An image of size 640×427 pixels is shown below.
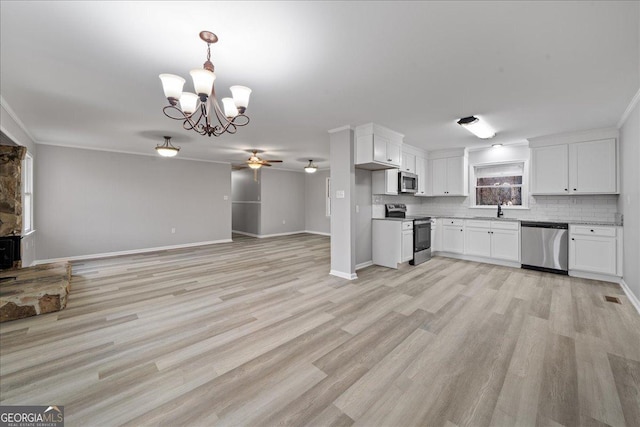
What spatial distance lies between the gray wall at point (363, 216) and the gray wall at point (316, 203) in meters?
4.57

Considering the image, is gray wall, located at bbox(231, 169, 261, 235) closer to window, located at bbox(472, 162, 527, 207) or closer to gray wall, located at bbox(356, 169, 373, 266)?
gray wall, located at bbox(356, 169, 373, 266)

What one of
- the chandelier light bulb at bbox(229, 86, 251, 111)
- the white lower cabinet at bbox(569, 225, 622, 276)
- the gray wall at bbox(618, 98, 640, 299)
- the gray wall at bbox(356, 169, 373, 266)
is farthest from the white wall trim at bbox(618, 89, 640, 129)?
the chandelier light bulb at bbox(229, 86, 251, 111)

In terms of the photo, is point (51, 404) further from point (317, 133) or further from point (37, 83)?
point (317, 133)

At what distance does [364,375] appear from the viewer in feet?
6.15

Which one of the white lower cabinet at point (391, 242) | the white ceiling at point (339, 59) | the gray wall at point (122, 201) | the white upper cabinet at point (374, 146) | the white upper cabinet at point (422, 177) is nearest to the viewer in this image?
the white ceiling at point (339, 59)

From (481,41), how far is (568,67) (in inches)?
43.6

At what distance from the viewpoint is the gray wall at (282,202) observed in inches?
359

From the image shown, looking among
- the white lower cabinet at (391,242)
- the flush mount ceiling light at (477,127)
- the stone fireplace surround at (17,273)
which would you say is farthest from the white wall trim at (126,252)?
the flush mount ceiling light at (477,127)

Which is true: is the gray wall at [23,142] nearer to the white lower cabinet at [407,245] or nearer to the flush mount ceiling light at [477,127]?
the white lower cabinet at [407,245]

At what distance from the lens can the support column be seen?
4.19 m

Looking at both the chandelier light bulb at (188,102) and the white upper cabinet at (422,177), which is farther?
the white upper cabinet at (422,177)

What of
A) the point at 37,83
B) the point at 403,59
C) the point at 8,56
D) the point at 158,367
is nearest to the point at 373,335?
the point at 158,367

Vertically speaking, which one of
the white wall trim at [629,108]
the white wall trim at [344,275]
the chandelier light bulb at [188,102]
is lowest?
the white wall trim at [344,275]

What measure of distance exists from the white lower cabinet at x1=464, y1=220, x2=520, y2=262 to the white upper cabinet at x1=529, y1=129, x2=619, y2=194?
865 millimetres
